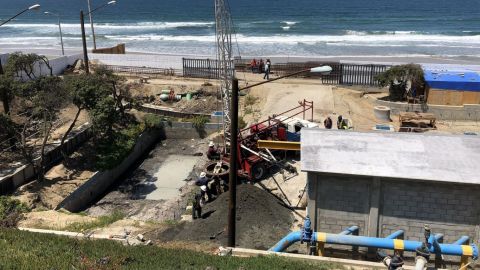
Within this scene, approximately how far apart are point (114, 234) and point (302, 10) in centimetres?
9700

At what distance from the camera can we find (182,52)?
205 feet

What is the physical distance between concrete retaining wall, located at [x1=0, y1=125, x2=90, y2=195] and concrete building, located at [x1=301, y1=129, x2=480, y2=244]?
14115 millimetres

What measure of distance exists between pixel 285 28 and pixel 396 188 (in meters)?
70.8

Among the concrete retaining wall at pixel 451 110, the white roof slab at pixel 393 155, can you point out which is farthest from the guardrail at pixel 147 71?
the white roof slab at pixel 393 155

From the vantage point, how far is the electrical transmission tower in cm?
2730

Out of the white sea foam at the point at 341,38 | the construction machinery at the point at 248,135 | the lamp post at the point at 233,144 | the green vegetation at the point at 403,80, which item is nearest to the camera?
the lamp post at the point at 233,144

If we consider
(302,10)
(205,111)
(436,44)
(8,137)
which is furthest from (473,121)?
(302,10)

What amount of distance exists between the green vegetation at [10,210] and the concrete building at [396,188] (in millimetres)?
11200

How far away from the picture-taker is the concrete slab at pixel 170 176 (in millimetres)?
24358

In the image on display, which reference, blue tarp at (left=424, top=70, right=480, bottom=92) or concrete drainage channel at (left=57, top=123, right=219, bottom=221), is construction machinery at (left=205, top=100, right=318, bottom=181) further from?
blue tarp at (left=424, top=70, right=480, bottom=92)

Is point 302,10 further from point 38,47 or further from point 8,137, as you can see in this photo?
point 8,137

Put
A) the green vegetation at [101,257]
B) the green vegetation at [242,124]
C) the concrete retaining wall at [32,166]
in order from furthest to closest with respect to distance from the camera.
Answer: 1. the green vegetation at [242,124]
2. the concrete retaining wall at [32,166]
3. the green vegetation at [101,257]

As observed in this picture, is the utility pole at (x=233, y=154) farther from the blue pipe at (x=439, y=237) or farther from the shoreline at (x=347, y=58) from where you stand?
the shoreline at (x=347, y=58)

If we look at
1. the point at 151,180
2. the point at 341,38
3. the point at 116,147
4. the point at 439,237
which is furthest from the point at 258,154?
the point at 341,38
